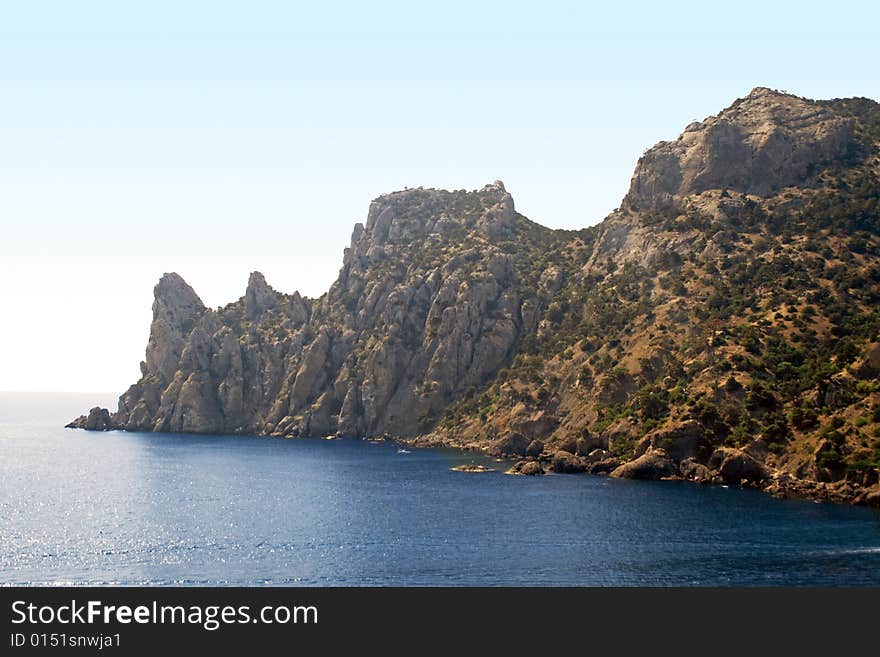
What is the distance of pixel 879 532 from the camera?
99562 millimetres

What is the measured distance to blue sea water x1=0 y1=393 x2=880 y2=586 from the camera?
8438cm

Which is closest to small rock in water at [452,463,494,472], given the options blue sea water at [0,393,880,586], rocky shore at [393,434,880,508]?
rocky shore at [393,434,880,508]

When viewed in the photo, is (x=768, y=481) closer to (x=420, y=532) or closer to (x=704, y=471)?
(x=704, y=471)

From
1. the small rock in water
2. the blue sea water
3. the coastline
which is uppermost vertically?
the coastline

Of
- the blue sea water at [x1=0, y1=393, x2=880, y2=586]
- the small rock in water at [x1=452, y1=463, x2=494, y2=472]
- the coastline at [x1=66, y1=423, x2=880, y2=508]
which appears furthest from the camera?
the small rock in water at [x1=452, y1=463, x2=494, y2=472]

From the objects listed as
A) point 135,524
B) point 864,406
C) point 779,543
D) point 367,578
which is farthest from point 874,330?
point 135,524

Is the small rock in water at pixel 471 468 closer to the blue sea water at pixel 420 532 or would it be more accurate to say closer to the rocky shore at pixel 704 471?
the rocky shore at pixel 704 471

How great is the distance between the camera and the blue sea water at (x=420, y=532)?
8438cm

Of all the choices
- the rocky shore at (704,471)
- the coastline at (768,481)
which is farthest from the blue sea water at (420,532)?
the rocky shore at (704,471)

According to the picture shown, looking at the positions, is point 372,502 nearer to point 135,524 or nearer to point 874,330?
point 135,524

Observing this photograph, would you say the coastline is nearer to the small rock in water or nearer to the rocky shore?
the rocky shore

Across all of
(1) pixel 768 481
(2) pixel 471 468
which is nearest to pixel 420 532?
(1) pixel 768 481

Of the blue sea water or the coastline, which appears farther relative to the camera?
the coastline

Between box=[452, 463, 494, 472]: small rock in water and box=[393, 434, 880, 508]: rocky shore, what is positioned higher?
box=[393, 434, 880, 508]: rocky shore
